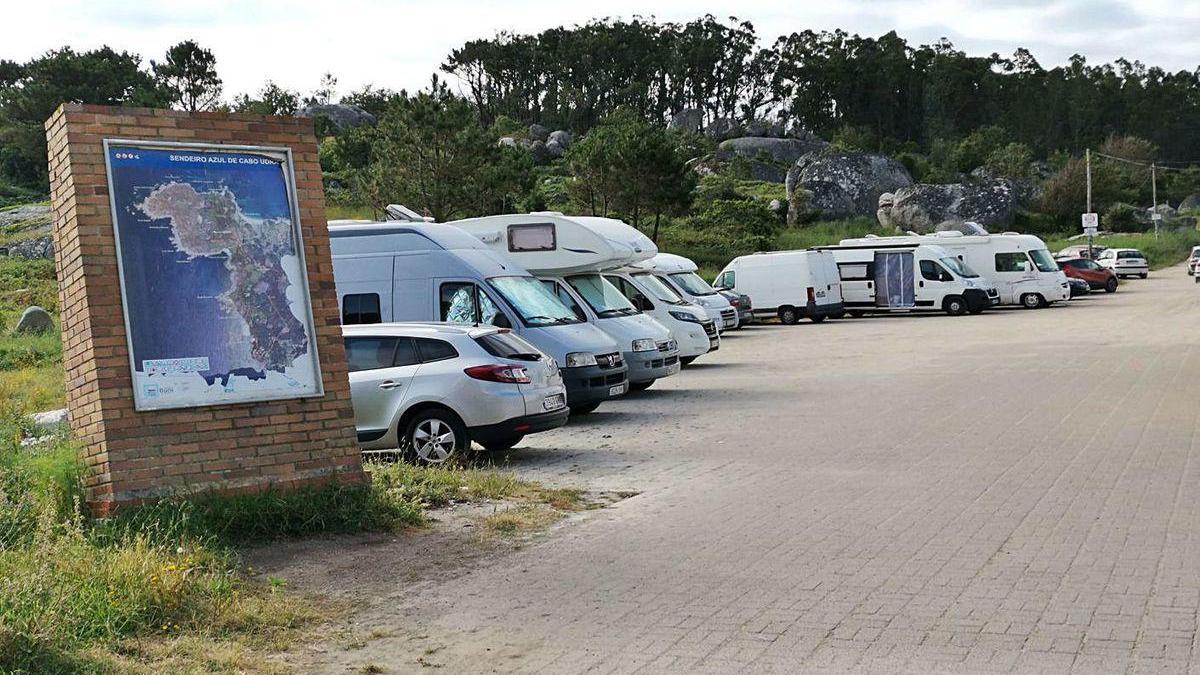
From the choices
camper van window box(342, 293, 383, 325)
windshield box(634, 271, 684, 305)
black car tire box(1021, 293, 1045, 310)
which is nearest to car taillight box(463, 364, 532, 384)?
camper van window box(342, 293, 383, 325)

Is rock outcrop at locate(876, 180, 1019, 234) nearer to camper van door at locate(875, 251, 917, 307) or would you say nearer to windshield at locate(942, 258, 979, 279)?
windshield at locate(942, 258, 979, 279)

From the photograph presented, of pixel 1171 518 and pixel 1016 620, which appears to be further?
pixel 1171 518

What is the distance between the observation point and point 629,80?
11025 centimetres

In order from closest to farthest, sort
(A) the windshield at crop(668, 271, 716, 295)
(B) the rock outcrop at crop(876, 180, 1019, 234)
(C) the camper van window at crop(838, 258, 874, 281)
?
(A) the windshield at crop(668, 271, 716, 295) < (C) the camper van window at crop(838, 258, 874, 281) < (B) the rock outcrop at crop(876, 180, 1019, 234)

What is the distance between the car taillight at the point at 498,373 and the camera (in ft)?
41.8

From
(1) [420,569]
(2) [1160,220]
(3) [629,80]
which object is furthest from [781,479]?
(3) [629,80]

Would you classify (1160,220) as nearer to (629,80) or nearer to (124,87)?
(629,80)

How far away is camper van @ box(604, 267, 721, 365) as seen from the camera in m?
22.4

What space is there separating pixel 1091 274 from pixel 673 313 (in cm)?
3114

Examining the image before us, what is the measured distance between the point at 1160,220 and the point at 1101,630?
90679 millimetres

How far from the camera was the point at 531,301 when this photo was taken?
16.7 metres

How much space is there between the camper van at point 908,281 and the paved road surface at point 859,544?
2099 cm

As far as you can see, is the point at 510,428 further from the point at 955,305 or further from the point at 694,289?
the point at 955,305

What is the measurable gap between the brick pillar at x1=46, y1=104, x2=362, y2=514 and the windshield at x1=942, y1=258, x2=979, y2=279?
105 feet
